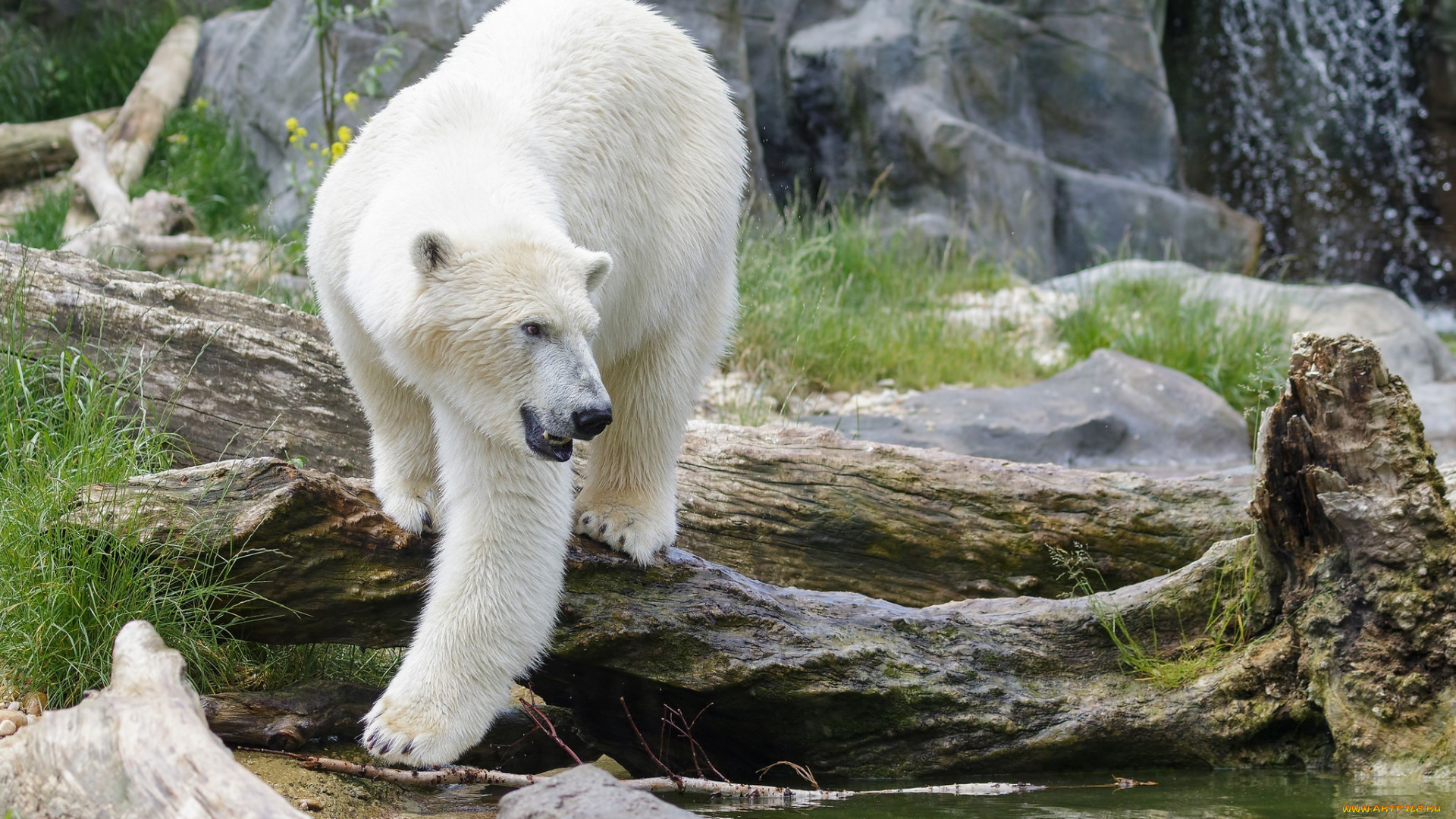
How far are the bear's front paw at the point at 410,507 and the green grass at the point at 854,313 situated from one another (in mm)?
3359

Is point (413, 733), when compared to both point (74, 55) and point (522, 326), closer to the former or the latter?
point (522, 326)

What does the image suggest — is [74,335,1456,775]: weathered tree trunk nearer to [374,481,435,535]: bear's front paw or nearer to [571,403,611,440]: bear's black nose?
[374,481,435,535]: bear's front paw

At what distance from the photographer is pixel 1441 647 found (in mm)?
2861

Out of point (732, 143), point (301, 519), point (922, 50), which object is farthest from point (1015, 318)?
point (301, 519)

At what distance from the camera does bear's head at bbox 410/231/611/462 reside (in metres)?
2.40

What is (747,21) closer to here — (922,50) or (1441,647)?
(922,50)

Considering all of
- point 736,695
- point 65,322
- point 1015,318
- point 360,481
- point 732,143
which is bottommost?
point 1015,318

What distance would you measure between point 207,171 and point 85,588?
7.01 meters

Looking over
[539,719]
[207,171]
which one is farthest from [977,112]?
[539,719]

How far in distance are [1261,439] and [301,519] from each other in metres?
2.36

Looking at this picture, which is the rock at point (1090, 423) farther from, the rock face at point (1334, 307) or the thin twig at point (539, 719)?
the thin twig at point (539, 719)

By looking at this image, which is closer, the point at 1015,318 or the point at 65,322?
the point at 65,322

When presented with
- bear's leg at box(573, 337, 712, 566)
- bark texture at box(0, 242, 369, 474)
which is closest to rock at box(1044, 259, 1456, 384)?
bear's leg at box(573, 337, 712, 566)

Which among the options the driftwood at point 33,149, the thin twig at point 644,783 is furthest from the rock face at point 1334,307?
the driftwood at point 33,149
